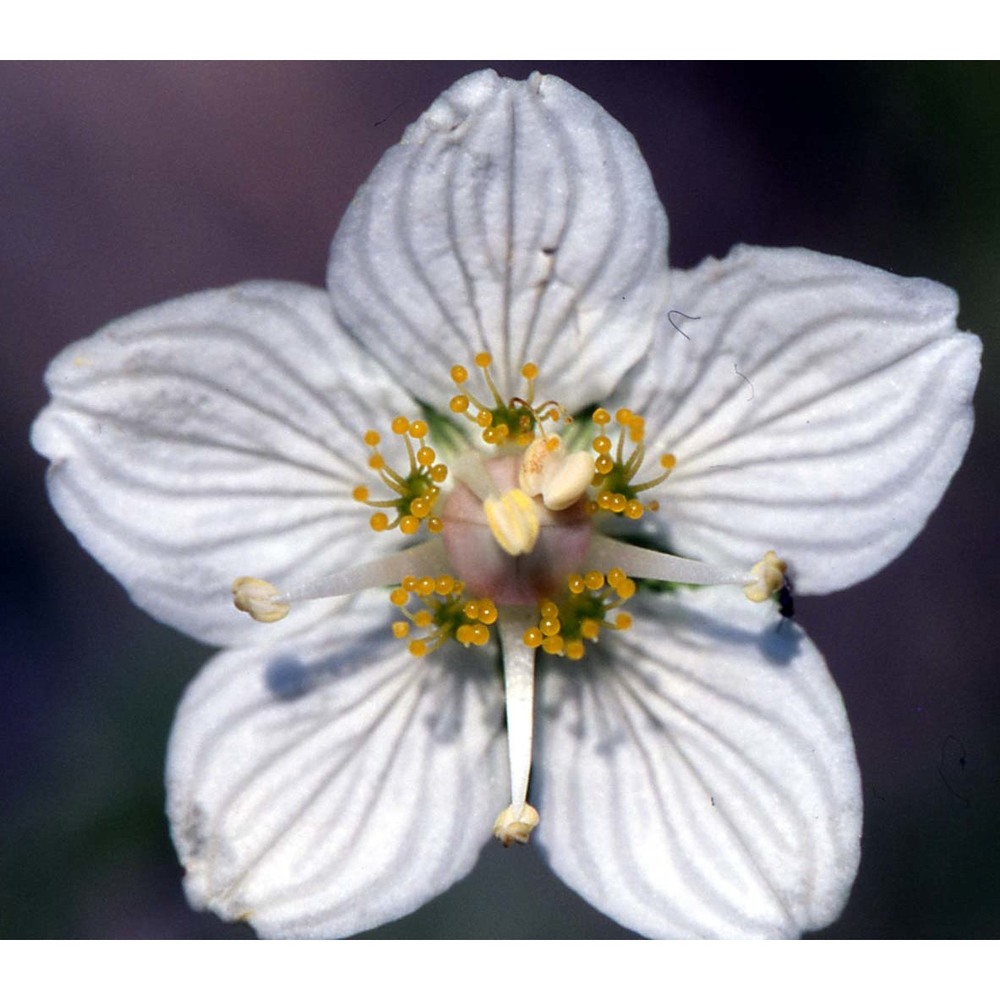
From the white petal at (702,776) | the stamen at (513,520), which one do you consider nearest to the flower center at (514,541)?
the stamen at (513,520)

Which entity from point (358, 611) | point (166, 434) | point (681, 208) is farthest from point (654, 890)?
point (681, 208)

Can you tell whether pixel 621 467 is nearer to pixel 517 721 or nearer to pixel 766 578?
pixel 766 578

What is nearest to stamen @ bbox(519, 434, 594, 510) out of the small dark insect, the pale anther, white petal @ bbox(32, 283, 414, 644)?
white petal @ bbox(32, 283, 414, 644)

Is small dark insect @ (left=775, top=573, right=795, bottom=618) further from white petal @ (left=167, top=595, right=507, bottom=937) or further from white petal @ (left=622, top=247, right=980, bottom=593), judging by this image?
white petal @ (left=167, top=595, right=507, bottom=937)

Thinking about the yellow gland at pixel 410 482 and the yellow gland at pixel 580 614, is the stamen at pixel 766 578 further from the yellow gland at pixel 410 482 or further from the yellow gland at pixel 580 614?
the yellow gland at pixel 410 482

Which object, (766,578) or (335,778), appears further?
(335,778)

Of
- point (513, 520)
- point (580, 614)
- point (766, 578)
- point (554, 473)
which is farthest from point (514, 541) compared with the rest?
point (766, 578)

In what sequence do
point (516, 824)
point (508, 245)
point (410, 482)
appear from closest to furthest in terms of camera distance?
point (516, 824) < point (508, 245) < point (410, 482)

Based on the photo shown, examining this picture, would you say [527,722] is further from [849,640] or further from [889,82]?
[889,82]
